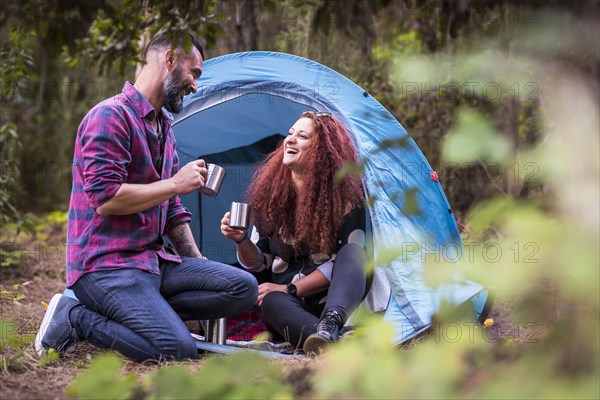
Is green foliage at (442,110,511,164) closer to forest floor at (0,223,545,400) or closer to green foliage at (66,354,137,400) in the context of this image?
forest floor at (0,223,545,400)

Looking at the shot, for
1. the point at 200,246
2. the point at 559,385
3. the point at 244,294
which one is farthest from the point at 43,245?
the point at 559,385

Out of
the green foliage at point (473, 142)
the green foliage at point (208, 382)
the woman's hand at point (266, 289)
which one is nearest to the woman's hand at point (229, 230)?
the woman's hand at point (266, 289)

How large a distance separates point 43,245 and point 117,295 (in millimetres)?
3064

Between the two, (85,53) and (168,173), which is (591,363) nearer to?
(168,173)

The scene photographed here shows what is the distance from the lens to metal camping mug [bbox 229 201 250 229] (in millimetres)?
2838

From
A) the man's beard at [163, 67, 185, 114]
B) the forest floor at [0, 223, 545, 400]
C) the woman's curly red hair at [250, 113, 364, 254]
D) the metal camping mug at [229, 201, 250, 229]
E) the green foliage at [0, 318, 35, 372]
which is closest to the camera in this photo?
the forest floor at [0, 223, 545, 400]

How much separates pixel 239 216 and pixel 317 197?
421 millimetres

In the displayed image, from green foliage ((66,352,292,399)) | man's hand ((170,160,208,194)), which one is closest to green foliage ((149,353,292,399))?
green foliage ((66,352,292,399))

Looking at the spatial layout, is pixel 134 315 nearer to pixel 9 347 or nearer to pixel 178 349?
pixel 178 349

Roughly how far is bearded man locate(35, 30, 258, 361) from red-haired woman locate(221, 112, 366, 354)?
0.28 m

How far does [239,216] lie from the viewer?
2.84 meters

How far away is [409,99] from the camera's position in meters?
5.29

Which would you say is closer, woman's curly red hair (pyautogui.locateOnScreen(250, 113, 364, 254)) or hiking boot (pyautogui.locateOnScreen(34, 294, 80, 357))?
hiking boot (pyautogui.locateOnScreen(34, 294, 80, 357))

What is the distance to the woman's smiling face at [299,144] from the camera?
314 cm
